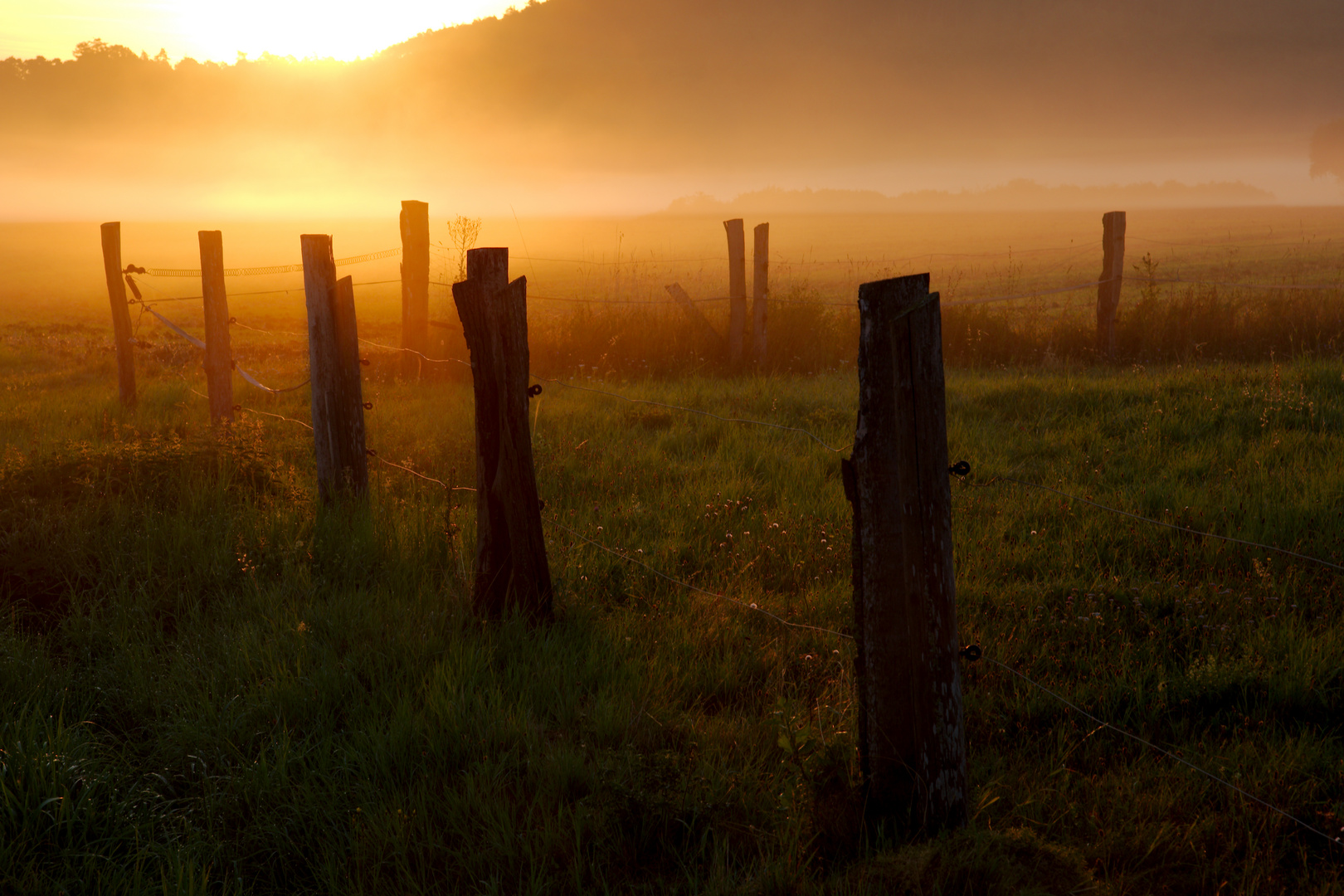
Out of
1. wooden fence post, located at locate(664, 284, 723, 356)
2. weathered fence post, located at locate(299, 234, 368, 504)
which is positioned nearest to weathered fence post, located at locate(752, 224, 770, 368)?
wooden fence post, located at locate(664, 284, 723, 356)

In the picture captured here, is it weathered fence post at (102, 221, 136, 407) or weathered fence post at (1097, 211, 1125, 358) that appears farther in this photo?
weathered fence post at (1097, 211, 1125, 358)

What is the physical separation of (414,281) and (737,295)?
4.59 metres

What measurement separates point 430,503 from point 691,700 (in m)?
2.92

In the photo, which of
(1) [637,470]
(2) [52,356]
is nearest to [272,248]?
(2) [52,356]

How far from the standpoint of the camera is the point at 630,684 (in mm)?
3338

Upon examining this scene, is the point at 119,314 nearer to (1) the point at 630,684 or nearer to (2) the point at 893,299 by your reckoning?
(1) the point at 630,684

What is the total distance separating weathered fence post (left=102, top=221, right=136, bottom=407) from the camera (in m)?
9.15

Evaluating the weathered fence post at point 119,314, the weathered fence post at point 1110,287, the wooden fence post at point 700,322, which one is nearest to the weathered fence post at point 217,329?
the weathered fence post at point 119,314

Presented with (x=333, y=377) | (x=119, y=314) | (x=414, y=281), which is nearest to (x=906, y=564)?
(x=333, y=377)

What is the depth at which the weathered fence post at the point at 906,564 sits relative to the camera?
7.58 feet

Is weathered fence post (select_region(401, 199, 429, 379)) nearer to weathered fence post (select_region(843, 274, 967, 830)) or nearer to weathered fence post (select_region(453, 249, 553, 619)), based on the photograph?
weathered fence post (select_region(453, 249, 553, 619))

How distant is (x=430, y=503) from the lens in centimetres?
554

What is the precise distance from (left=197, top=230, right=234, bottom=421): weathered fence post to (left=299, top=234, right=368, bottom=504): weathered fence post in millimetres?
2747

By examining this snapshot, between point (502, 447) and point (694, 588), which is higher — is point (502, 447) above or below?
above
